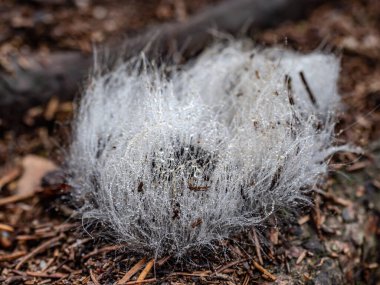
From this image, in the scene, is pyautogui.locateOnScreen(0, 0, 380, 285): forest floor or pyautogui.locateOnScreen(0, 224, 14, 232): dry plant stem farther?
pyautogui.locateOnScreen(0, 224, 14, 232): dry plant stem

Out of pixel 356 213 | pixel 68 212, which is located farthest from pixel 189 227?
pixel 356 213

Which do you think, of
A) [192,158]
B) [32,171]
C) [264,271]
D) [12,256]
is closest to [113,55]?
[32,171]

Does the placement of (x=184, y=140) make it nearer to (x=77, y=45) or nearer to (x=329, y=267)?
(x=329, y=267)

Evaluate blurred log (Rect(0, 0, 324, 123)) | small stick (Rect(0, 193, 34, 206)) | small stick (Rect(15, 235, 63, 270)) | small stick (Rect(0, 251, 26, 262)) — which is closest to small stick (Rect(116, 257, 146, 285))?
small stick (Rect(15, 235, 63, 270))

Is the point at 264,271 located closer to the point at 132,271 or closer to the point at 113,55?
the point at 132,271

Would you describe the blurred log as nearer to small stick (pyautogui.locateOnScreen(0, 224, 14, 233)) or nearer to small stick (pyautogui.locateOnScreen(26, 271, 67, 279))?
small stick (pyautogui.locateOnScreen(0, 224, 14, 233))

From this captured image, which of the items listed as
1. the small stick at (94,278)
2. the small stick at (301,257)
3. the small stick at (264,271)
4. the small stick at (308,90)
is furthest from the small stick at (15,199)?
the small stick at (308,90)

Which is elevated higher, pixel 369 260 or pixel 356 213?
pixel 356 213
